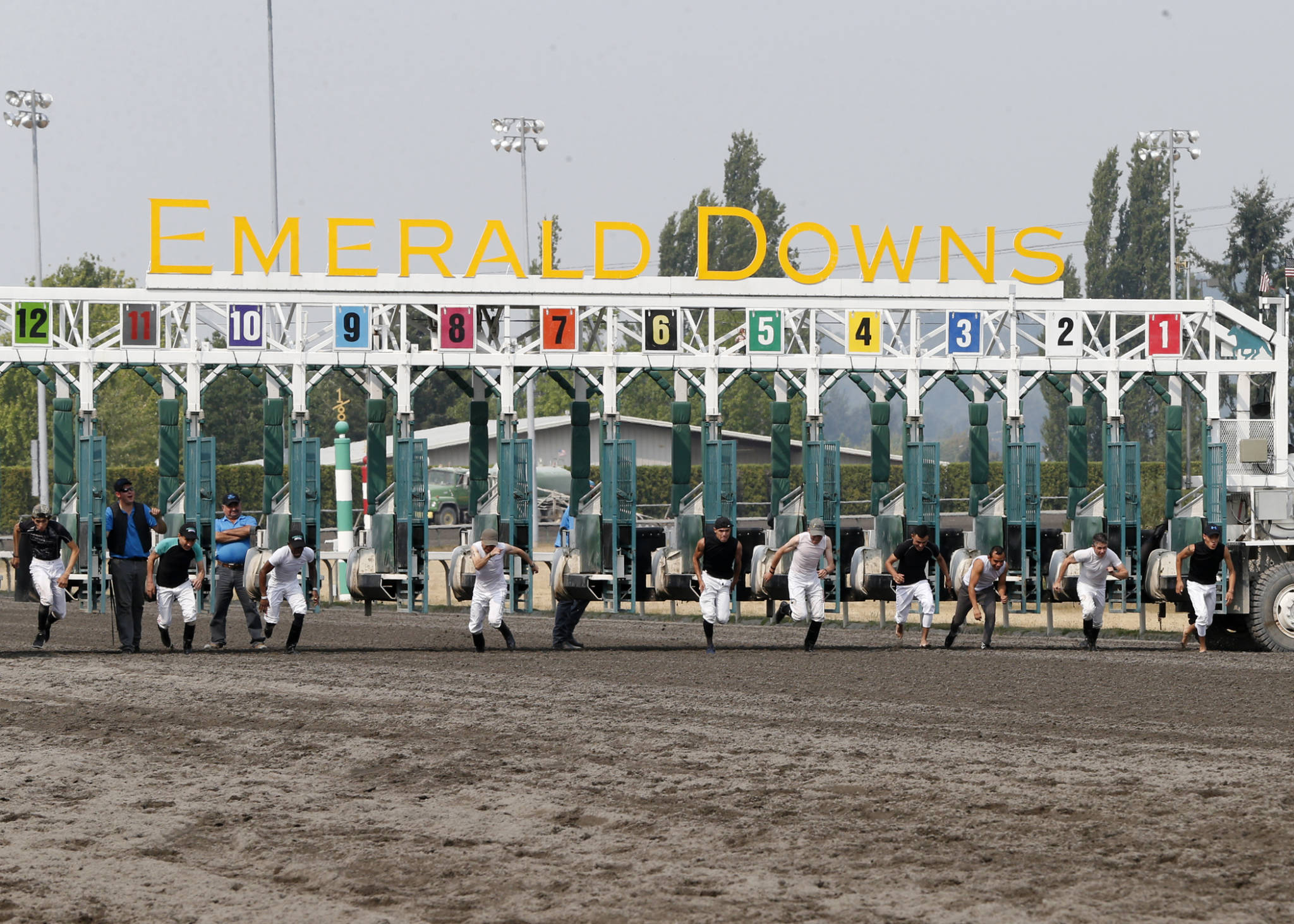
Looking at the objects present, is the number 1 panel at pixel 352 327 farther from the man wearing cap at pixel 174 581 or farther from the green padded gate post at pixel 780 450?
the man wearing cap at pixel 174 581

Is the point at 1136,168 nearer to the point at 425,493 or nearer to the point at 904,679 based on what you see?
the point at 425,493

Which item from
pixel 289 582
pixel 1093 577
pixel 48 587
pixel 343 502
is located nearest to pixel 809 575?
pixel 1093 577

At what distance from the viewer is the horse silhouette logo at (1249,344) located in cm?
2705

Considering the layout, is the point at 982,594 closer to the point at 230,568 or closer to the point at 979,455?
the point at 979,455

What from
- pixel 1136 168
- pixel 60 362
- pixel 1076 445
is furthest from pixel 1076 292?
pixel 60 362

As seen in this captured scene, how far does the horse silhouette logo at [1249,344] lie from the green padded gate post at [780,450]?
6.85 m

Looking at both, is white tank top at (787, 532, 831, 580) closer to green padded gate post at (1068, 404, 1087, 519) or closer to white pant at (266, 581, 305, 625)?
white pant at (266, 581, 305, 625)

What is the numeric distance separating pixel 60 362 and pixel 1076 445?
14789 mm

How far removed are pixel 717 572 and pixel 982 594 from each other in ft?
10.9

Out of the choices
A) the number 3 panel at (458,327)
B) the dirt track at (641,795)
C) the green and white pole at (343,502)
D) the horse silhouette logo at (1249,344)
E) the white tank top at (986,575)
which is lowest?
the dirt track at (641,795)

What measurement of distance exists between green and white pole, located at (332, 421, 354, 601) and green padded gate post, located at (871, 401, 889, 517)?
318 inches

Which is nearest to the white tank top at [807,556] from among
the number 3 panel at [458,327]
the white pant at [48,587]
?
the white pant at [48,587]

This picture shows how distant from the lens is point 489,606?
18.2 m

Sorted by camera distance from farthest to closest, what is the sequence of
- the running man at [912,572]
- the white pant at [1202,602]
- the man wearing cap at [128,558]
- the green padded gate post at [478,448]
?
the green padded gate post at [478,448]
the running man at [912,572]
the white pant at [1202,602]
the man wearing cap at [128,558]
